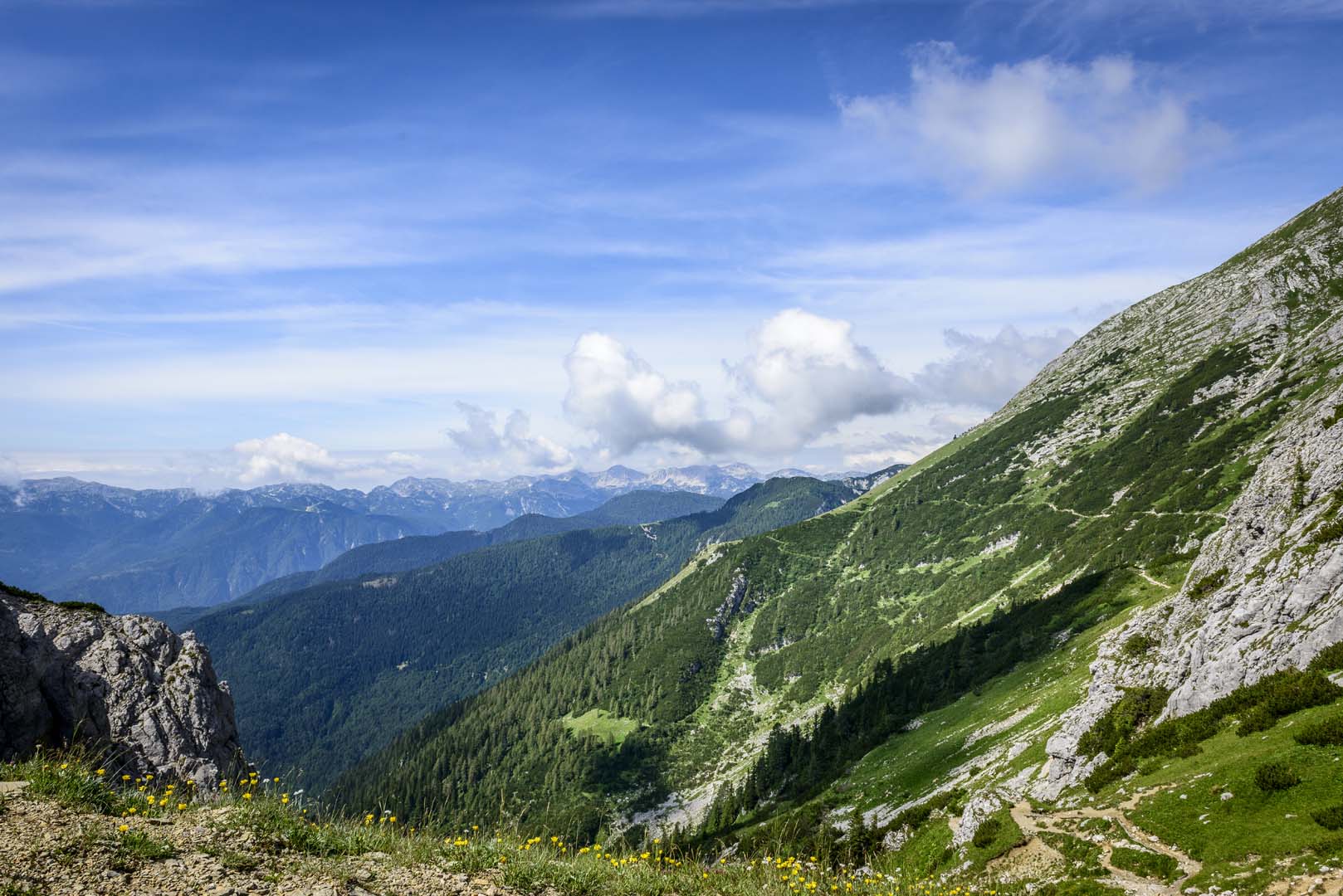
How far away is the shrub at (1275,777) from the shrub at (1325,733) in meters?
1.66

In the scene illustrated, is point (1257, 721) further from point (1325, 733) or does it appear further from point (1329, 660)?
point (1325, 733)

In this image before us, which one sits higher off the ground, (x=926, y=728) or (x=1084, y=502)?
(x=1084, y=502)

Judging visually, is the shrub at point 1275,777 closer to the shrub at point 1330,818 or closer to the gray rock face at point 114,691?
the shrub at point 1330,818

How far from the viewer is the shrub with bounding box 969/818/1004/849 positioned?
32.2 meters

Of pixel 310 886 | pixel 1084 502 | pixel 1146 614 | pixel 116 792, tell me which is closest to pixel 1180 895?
pixel 310 886

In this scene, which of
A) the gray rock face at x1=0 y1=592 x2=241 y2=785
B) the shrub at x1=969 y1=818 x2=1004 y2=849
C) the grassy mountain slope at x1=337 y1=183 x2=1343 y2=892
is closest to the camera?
the gray rock face at x1=0 y1=592 x2=241 y2=785

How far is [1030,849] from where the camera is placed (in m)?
28.6

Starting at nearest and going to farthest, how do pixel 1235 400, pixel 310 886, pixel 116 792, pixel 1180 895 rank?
pixel 310 886 → pixel 116 792 → pixel 1180 895 → pixel 1235 400

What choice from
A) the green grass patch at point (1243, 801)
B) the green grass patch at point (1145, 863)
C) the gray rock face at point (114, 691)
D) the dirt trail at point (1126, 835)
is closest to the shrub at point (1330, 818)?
the green grass patch at point (1243, 801)

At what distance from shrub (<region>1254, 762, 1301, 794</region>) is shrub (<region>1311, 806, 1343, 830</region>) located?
227cm

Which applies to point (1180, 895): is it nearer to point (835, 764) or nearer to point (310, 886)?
point (310, 886)

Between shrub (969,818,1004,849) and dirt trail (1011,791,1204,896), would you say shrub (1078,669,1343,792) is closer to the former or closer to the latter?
dirt trail (1011,791,1204,896)

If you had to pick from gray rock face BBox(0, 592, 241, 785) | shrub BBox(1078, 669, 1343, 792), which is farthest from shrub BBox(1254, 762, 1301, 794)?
gray rock face BBox(0, 592, 241, 785)

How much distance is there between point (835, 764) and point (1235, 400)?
128131 mm
